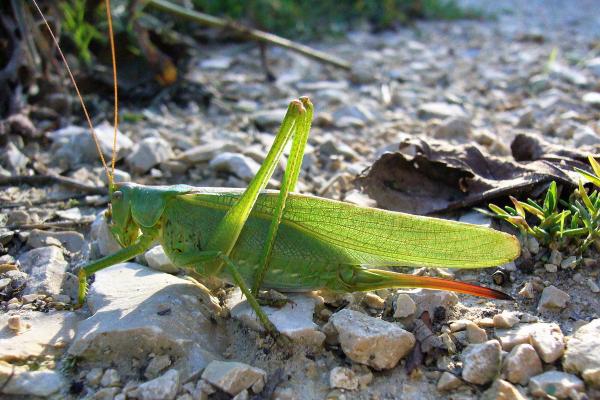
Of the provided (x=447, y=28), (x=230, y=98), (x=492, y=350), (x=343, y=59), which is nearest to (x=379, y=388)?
(x=492, y=350)

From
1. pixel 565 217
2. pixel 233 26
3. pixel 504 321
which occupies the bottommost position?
pixel 504 321

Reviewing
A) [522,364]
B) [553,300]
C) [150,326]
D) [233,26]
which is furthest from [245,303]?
[233,26]

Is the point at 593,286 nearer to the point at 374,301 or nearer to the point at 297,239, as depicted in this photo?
the point at 374,301

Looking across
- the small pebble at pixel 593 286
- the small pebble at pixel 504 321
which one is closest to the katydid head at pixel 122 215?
the small pebble at pixel 504 321

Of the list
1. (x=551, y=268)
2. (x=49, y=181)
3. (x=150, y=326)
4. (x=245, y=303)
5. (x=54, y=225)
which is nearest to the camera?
(x=150, y=326)

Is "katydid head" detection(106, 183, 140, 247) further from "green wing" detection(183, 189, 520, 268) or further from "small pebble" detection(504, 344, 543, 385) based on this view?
"small pebble" detection(504, 344, 543, 385)
